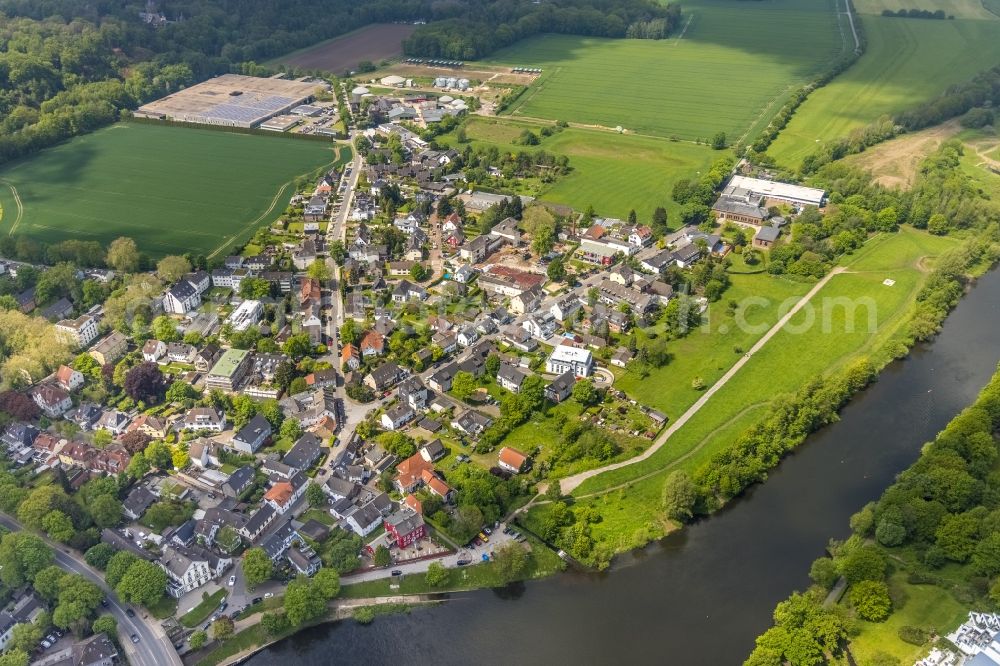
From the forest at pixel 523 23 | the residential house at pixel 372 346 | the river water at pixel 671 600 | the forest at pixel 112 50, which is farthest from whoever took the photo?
the forest at pixel 523 23

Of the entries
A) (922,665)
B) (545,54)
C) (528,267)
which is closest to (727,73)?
(545,54)

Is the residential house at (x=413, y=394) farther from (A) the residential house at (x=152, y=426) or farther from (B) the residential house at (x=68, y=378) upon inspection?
(B) the residential house at (x=68, y=378)

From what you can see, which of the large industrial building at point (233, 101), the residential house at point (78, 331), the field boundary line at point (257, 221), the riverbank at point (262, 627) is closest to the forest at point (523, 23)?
the large industrial building at point (233, 101)

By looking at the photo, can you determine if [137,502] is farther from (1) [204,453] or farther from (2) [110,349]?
(2) [110,349]

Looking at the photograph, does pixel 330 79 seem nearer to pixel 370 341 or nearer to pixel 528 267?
pixel 528 267

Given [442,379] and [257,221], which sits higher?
[257,221]

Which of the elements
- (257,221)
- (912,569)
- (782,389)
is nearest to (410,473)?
(782,389)
